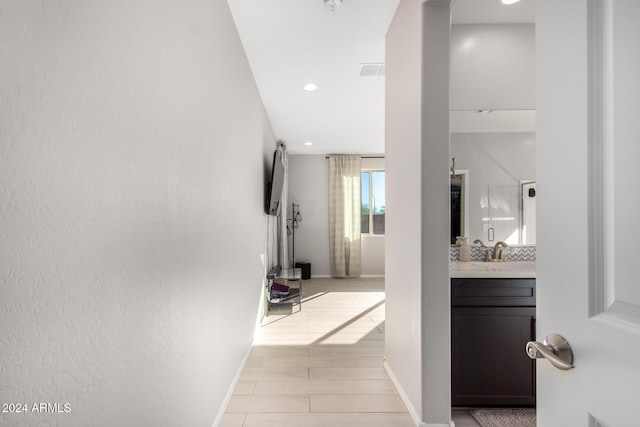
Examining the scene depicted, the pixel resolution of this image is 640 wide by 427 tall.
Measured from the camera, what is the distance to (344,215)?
705 centimetres

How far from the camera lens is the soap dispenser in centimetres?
267

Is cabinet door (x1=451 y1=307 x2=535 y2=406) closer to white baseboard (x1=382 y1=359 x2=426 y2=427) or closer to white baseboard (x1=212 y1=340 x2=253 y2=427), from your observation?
white baseboard (x1=382 y1=359 x2=426 y2=427)

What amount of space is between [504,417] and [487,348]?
409 millimetres

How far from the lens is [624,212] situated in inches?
21.8

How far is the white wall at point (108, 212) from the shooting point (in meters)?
0.63

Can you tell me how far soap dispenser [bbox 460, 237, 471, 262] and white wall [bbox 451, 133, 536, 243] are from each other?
8 centimetres

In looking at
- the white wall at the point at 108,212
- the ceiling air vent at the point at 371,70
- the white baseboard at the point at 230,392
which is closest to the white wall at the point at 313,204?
the ceiling air vent at the point at 371,70

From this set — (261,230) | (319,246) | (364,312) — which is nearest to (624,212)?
(261,230)

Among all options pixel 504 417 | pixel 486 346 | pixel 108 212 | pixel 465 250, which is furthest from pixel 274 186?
pixel 108 212

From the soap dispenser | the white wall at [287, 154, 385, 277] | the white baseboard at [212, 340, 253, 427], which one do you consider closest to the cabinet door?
the soap dispenser

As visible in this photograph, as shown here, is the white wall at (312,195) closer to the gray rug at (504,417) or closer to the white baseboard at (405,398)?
the white baseboard at (405,398)

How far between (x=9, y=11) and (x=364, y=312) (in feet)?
14.2

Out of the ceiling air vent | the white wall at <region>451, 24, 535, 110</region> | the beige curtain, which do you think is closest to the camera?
the white wall at <region>451, 24, 535, 110</region>

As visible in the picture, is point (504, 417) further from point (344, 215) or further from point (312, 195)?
point (312, 195)
